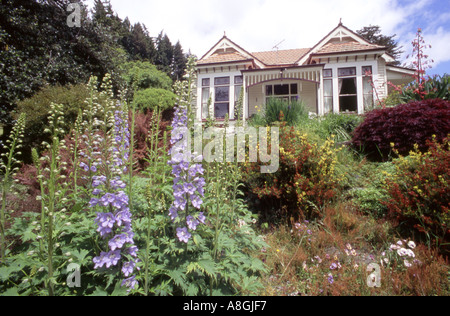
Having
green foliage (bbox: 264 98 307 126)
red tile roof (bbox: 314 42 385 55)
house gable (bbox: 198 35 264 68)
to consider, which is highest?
house gable (bbox: 198 35 264 68)

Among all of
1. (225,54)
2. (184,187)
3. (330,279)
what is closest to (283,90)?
(225,54)

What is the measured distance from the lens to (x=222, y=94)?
1600 cm

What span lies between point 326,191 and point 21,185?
5265 mm

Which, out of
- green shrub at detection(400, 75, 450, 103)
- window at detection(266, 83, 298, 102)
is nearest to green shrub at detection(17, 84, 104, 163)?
green shrub at detection(400, 75, 450, 103)

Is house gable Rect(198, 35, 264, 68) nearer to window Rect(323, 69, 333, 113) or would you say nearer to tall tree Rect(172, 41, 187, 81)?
window Rect(323, 69, 333, 113)

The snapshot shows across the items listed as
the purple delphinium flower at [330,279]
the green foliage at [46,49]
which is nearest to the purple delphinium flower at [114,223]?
the purple delphinium flower at [330,279]

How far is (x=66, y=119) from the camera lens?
5.67 meters

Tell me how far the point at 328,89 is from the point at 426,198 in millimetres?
12493

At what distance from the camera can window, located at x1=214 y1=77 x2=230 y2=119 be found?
15.8 m

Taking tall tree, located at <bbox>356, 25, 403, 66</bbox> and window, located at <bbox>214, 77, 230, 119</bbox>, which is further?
tall tree, located at <bbox>356, 25, 403, 66</bbox>

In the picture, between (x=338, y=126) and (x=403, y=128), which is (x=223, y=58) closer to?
(x=338, y=126)

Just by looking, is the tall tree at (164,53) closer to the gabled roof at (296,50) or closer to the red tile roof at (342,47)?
the gabled roof at (296,50)

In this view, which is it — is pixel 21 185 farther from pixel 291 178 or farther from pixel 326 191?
pixel 326 191

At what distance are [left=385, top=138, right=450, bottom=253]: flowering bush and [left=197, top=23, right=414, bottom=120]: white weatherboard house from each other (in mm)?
9287
